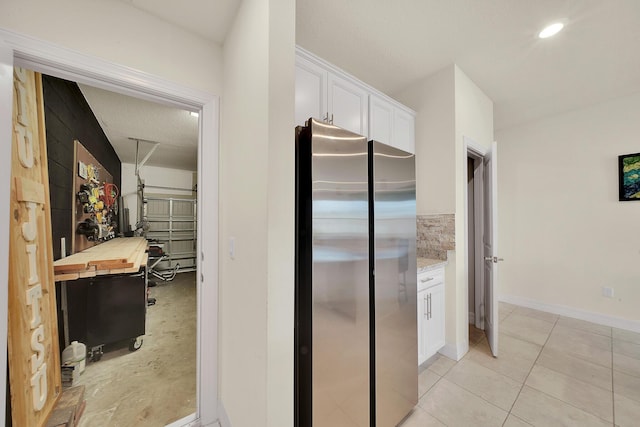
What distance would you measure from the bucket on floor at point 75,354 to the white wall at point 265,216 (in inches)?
65.8

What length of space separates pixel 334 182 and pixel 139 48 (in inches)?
56.6

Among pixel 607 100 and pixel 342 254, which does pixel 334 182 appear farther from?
pixel 607 100

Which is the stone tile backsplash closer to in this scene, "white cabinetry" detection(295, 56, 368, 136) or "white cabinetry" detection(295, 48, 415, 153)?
"white cabinetry" detection(295, 48, 415, 153)

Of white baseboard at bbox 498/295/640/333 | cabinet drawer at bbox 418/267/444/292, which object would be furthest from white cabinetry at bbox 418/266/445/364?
white baseboard at bbox 498/295/640/333

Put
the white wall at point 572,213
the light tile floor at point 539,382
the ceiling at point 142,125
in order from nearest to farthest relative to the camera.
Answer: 1. the light tile floor at point 539,382
2. the ceiling at point 142,125
3. the white wall at point 572,213

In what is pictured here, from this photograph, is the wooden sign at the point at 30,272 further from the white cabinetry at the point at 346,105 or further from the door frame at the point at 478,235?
the door frame at the point at 478,235

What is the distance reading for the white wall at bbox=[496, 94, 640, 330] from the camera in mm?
2752

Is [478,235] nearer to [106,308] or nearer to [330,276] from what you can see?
[330,276]

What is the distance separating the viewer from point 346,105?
1948 millimetres

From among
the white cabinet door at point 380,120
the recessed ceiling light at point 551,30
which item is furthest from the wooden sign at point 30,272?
the recessed ceiling light at point 551,30

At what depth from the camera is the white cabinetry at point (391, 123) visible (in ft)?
7.05

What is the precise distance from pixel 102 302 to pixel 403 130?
3471 millimetres

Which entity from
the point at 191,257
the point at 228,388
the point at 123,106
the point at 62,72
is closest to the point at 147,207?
the point at 191,257

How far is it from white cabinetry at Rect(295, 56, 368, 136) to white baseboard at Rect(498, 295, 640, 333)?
367 cm
